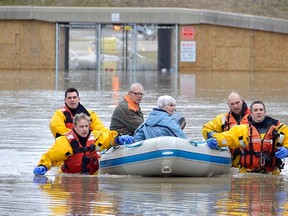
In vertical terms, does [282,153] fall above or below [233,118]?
below

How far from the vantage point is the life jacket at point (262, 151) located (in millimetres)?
13125

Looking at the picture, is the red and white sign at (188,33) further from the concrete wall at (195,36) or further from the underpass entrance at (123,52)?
the underpass entrance at (123,52)

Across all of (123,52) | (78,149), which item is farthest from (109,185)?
(123,52)

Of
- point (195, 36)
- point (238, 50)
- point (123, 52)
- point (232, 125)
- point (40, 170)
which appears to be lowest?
point (40, 170)

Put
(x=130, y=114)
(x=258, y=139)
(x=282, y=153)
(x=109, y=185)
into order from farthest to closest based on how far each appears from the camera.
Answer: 1. (x=130, y=114)
2. (x=258, y=139)
3. (x=282, y=153)
4. (x=109, y=185)

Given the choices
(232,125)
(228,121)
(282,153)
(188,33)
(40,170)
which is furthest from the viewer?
(188,33)

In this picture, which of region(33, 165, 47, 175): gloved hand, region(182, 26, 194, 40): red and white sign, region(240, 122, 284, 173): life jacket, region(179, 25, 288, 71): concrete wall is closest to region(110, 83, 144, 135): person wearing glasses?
region(240, 122, 284, 173): life jacket

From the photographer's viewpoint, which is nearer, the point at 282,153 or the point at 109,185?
the point at 109,185

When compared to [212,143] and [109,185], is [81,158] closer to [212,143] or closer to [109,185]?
[109,185]

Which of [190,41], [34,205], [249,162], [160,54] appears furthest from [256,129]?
[160,54]

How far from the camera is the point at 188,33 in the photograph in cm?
4678

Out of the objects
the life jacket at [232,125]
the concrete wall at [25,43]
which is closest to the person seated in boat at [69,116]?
the life jacket at [232,125]

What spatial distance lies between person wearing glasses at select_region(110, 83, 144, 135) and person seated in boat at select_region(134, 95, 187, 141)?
1018 mm

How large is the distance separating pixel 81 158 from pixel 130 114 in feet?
5.47
